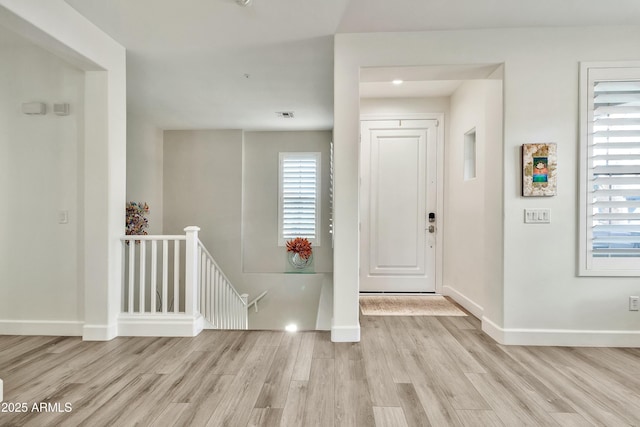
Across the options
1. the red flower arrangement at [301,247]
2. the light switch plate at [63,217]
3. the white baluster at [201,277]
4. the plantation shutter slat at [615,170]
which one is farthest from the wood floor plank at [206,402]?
the red flower arrangement at [301,247]

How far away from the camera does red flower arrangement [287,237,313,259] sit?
6.14 m

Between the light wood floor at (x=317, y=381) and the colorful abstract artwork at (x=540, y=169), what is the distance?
52.5 inches

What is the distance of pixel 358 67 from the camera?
2967 millimetres

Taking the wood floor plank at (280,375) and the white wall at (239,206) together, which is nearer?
the wood floor plank at (280,375)

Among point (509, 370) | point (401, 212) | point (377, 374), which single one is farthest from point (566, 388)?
point (401, 212)

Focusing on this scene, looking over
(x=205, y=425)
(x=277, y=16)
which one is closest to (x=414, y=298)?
(x=205, y=425)

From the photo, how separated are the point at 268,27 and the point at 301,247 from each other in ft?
13.0

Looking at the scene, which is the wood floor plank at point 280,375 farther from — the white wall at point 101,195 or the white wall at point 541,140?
the white wall at point 101,195

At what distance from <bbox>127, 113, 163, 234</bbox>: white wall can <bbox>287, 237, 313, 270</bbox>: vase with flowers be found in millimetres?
2421

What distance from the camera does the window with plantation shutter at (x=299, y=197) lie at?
628 centimetres

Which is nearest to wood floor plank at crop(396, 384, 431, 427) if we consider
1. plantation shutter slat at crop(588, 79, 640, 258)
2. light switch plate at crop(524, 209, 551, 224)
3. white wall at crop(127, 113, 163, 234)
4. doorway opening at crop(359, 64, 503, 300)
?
light switch plate at crop(524, 209, 551, 224)

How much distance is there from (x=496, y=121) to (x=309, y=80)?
6.52 feet

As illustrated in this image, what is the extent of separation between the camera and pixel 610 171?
287 cm

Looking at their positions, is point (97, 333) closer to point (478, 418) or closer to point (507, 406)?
point (478, 418)
